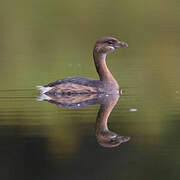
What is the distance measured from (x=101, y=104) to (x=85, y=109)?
29.2 inches

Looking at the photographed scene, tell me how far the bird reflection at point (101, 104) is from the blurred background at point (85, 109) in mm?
148

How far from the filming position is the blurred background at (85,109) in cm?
1075

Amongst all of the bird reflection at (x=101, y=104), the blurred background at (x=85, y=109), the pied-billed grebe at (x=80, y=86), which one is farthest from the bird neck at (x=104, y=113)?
the pied-billed grebe at (x=80, y=86)

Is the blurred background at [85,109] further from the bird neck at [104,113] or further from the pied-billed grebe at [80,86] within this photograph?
the pied-billed grebe at [80,86]

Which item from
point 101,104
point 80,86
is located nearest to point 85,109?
point 101,104

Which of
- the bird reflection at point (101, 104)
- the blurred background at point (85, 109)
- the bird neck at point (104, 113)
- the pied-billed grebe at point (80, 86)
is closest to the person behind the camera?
the blurred background at point (85, 109)

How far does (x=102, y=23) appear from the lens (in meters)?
37.5

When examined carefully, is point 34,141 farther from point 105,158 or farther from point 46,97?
point 46,97

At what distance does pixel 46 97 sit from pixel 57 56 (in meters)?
9.47

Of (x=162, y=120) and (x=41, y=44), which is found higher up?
(x=41, y=44)

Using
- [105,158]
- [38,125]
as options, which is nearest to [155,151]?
[105,158]

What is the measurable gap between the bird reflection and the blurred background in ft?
0.48

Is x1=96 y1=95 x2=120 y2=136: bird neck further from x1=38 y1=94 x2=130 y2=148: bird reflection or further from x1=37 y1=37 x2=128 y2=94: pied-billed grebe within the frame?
x1=37 y1=37 x2=128 y2=94: pied-billed grebe

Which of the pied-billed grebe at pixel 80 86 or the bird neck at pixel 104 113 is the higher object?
the pied-billed grebe at pixel 80 86
